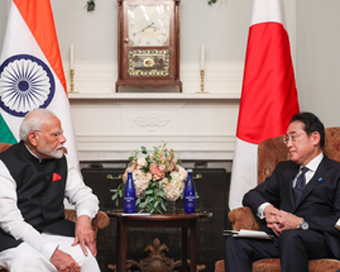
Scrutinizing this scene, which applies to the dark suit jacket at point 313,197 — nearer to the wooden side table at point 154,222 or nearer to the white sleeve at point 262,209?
the white sleeve at point 262,209

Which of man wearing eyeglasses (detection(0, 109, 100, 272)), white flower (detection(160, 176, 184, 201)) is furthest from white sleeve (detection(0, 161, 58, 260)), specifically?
white flower (detection(160, 176, 184, 201))

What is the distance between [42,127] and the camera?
87.4 inches

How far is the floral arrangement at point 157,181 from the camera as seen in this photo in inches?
Result: 99.1

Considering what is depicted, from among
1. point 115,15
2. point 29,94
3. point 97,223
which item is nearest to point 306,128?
point 97,223

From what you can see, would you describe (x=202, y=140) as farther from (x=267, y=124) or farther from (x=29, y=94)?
(x=29, y=94)

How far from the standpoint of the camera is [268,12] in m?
3.25

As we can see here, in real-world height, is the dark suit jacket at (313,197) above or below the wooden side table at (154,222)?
above

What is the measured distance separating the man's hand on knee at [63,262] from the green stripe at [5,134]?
52.4 inches

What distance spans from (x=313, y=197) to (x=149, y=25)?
7.14 ft

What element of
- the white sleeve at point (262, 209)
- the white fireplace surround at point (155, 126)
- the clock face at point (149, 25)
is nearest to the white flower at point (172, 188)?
the white sleeve at point (262, 209)

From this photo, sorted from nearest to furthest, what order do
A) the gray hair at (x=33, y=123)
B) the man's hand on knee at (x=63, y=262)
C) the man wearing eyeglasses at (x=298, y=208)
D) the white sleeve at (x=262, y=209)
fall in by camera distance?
the man's hand on knee at (x=63, y=262) → the man wearing eyeglasses at (x=298, y=208) → the gray hair at (x=33, y=123) → the white sleeve at (x=262, y=209)

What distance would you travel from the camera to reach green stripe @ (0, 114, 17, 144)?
304 centimetres

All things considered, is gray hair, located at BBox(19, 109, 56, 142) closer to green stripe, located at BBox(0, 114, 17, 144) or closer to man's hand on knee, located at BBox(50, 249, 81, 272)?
man's hand on knee, located at BBox(50, 249, 81, 272)

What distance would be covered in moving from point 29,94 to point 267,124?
5.73ft
